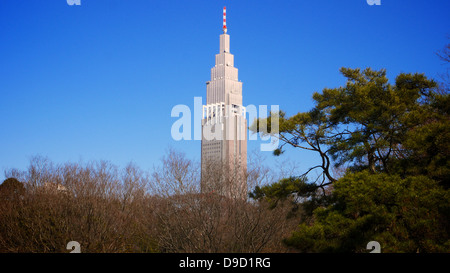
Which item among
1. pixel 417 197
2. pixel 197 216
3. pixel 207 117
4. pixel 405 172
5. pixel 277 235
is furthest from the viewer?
pixel 207 117

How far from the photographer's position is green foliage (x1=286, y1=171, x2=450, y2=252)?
8.34 meters

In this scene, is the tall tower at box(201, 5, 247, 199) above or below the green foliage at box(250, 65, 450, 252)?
above

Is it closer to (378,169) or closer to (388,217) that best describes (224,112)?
(378,169)

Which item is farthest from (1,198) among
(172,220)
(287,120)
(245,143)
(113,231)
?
(245,143)

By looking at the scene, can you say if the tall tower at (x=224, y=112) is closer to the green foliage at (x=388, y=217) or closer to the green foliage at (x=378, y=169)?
the green foliage at (x=378, y=169)

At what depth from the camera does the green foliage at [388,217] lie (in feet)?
27.3

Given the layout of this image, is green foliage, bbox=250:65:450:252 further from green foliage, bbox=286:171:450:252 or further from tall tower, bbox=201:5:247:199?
tall tower, bbox=201:5:247:199

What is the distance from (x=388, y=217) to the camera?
336 inches

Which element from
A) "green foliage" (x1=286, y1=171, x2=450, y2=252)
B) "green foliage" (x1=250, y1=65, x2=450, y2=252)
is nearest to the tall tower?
"green foliage" (x1=250, y1=65, x2=450, y2=252)

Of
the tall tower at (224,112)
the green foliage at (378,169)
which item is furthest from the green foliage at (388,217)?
the tall tower at (224,112)

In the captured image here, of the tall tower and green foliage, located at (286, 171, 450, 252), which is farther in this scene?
the tall tower
